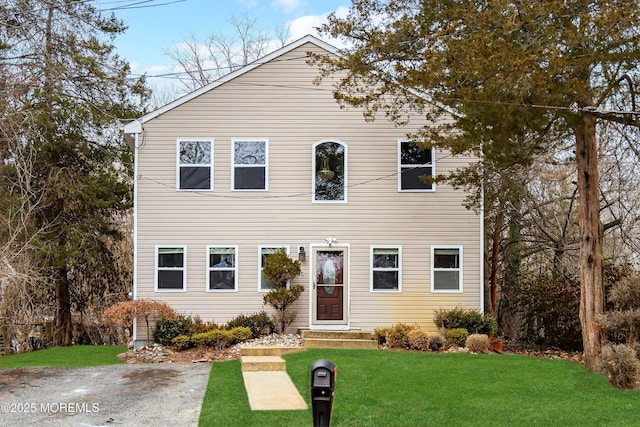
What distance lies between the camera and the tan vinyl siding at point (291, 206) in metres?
16.9

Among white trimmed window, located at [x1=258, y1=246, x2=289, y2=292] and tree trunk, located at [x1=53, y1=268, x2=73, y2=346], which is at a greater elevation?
white trimmed window, located at [x1=258, y1=246, x2=289, y2=292]

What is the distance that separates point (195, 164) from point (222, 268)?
2.60 meters

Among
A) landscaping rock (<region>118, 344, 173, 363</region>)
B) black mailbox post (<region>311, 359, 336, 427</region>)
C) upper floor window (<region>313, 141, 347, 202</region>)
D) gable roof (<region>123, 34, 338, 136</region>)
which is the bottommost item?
landscaping rock (<region>118, 344, 173, 363</region>)

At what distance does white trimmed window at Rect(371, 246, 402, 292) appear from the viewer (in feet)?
55.7

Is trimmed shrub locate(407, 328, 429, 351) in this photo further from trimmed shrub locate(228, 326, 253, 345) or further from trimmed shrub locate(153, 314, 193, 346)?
trimmed shrub locate(153, 314, 193, 346)

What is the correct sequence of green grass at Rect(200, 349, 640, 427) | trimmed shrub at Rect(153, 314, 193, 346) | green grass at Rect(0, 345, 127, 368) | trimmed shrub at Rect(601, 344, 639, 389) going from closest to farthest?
1. green grass at Rect(200, 349, 640, 427)
2. trimmed shrub at Rect(601, 344, 639, 389)
3. green grass at Rect(0, 345, 127, 368)
4. trimmed shrub at Rect(153, 314, 193, 346)

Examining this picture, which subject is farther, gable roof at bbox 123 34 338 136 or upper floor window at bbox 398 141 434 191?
upper floor window at bbox 398 141 434 191

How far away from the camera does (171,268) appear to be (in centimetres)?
1689

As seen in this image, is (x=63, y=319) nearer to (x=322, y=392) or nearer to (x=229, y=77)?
(x=229, y=77)

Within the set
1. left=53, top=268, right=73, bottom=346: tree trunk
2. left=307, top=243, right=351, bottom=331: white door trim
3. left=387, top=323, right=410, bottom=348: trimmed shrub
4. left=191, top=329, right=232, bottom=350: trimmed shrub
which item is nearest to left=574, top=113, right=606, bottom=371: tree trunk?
left=387, top=323, right=410, bottom=348: trimmed shrub

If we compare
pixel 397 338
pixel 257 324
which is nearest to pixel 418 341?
pixel 397 338

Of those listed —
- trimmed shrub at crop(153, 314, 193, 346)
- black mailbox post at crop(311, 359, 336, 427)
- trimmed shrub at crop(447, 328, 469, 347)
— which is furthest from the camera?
trimmed shrub at crop(153, 314, 193, 346)

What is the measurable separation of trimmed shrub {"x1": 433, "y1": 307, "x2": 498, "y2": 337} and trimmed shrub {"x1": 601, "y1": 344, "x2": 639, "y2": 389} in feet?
17.3

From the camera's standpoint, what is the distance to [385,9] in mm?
13852
